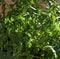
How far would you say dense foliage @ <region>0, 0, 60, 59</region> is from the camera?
9.21 feet

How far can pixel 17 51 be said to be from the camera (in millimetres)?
2910

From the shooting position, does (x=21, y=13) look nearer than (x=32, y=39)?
No

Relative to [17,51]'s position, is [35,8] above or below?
above

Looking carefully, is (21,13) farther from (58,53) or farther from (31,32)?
(58,53)

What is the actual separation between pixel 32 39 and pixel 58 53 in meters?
0.32

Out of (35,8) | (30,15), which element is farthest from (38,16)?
(35,8)

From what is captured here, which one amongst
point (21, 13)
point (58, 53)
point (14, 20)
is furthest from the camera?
point (21, 13)

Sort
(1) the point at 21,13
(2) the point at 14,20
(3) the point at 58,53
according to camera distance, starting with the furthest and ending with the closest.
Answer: (1) the point at 21,13 → (2) the point at 14,20 → (3) the point at 58,53

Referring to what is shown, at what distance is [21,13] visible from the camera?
333 cm

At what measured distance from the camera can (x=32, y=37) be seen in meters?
2.84

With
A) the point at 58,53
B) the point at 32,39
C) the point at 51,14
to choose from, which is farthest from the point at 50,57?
the point at 51,14

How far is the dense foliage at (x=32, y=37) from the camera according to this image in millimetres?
2809

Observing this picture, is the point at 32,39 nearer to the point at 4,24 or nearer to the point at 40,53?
the point at 40,53

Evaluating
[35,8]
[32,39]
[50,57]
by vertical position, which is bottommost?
[50,57]
